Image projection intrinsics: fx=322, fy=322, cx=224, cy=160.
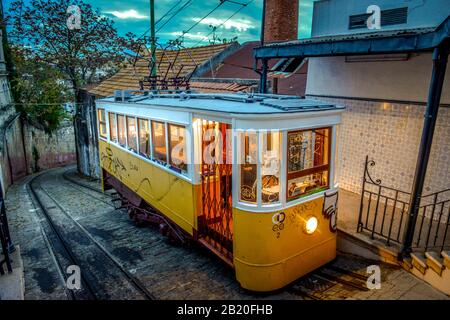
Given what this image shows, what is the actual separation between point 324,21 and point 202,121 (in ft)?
17.1

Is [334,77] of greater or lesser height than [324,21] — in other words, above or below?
below

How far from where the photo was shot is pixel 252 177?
15.6 feet

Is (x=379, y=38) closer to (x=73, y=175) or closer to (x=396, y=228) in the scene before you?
(x=396, y=228)

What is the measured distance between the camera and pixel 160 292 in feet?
17.7

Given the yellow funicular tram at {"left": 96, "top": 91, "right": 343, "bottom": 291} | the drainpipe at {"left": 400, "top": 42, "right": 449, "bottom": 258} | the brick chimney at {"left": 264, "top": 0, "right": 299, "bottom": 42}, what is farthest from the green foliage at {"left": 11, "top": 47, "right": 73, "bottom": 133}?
the drainpipe at {"left": 400, "top": 42, "right": 449, "bottom": 258}

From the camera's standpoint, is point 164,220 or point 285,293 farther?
point 164,220

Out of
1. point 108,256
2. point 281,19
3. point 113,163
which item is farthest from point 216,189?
point 281,19

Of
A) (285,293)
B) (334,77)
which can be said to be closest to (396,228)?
(285,293)

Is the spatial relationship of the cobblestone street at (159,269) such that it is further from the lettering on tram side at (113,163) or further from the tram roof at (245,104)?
the tram roof at (245,104)

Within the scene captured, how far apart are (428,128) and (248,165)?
279 centimetres

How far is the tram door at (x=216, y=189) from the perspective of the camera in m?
5.58

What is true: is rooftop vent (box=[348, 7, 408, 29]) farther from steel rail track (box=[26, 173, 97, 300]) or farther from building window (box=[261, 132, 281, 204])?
steel rail track (box=[26, 173, 97, 300])

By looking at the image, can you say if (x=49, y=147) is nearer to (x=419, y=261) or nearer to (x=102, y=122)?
(x=102, y=122)

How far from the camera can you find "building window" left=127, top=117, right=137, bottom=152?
7.73m
